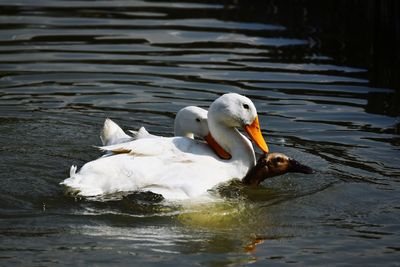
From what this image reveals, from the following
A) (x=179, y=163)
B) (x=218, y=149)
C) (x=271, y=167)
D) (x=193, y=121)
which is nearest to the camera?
(x=179, y=163)

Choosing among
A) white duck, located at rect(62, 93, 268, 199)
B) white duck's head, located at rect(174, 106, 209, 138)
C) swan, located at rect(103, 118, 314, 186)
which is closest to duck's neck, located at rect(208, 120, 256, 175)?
white duck, located at rect(62, 93, 268, 199)

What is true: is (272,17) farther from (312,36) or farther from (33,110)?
(33,110)

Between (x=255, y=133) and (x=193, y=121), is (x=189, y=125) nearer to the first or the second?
(x=193, y=121)

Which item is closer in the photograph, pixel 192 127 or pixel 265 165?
pixel 265 165

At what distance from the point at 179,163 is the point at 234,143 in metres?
0.77

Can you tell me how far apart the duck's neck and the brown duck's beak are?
1.29ft

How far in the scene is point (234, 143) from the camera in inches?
357

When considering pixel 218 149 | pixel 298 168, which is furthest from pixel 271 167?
pixel 218 149

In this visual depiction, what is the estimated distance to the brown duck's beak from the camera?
8.87m

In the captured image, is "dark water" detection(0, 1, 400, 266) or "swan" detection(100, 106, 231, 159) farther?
"swan" detection(100, 106, 231, 159)

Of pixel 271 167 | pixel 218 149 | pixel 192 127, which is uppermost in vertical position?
pixel 192 127

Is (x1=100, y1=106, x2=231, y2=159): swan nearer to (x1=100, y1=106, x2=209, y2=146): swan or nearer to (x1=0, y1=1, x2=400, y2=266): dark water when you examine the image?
(x1=100, y1=106, x2=209, y2=146): swan

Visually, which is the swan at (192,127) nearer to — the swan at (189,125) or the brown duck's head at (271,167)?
the swan at (189,125)

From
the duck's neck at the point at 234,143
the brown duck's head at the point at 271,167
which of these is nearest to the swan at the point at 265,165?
the brown duck's head at the point at 271,167
